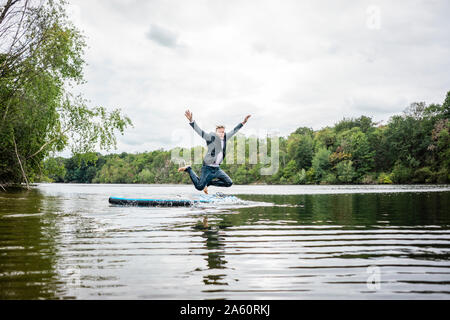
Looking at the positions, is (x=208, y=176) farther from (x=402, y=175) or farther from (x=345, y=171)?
(x=345, y=171)

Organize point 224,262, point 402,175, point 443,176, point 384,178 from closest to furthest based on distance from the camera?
point 224,262, point 443,176, point 402,175, point 384,178

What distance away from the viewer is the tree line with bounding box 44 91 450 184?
72.9 m

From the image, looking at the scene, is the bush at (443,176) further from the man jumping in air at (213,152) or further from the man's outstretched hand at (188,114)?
the man's outstretched hand at (188,114)

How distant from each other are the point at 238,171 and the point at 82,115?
9205 cm

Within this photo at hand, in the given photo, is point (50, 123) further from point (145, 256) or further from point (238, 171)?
point (238, 171)

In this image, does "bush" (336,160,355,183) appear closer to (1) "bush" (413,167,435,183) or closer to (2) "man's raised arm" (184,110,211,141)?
(1) "bush" (413,167,435,183)

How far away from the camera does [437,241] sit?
6.19 metres

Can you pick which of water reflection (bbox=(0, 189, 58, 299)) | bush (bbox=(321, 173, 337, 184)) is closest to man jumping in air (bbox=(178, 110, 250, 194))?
water reflection (bbox=(0, 189, 58, 299))

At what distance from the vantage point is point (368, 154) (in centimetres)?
8581

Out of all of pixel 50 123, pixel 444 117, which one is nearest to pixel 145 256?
pixel 50 123

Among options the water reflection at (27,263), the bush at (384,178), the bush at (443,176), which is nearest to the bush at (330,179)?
the bush at (384,178)

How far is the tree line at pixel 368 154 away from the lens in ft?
239

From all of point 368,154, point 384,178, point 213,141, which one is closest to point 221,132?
point 213,141
